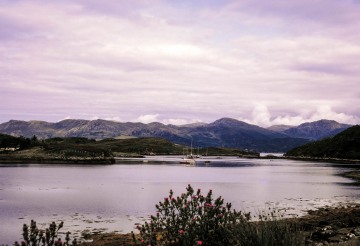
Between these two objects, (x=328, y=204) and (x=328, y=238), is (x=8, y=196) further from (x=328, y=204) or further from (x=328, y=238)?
(x=328, y=238)

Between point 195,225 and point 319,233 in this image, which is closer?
point 195,225

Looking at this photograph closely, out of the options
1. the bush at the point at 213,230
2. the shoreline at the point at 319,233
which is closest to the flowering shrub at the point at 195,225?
the bush at the point at 213,230

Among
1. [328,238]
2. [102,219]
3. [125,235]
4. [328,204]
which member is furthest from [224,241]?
[328,204]

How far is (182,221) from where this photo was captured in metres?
16.1

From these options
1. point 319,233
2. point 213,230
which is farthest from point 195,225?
point 319,233

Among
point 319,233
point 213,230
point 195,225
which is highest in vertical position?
point 195,225

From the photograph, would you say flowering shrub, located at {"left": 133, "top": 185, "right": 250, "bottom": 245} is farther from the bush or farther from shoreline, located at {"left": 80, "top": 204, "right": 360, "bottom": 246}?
shoreline, located at {"left": 80, "top": 204, "right": 360, "bottom": 246}

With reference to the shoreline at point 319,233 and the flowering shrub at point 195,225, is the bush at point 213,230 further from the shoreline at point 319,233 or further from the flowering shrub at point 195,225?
the shoreline at point 319,233

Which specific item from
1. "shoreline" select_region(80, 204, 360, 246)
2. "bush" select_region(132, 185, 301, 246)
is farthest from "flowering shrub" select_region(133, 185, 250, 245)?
"shoreline" select_region(80, 204, 360, 246)

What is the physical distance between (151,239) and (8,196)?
2128 inches

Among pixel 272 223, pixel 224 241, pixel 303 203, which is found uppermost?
pixel 272 223

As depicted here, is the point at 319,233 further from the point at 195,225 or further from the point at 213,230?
the point at 195,225

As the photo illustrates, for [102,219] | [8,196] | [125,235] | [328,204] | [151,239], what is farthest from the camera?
[8,196]

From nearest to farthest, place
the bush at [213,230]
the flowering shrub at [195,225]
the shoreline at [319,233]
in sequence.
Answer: the bush at [213,230]
the flowering shrub at [195,225]
the shoreline at [319,233]
